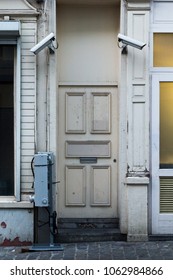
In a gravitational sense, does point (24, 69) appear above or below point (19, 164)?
above

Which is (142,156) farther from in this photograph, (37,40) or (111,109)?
(37,40)

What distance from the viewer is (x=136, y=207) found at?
30.3 feet

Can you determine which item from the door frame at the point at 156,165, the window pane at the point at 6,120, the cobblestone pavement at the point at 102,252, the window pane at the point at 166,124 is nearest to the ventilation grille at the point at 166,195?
the door frame at the point at 156,165

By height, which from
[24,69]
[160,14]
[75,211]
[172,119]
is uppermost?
[160,14]

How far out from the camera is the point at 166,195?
9461 mm

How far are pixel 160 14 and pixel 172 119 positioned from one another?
169cm

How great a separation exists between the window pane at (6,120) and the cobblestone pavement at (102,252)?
113 cm

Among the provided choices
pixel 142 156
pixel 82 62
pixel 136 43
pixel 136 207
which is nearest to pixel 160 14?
pixel 136 43

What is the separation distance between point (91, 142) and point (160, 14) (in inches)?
92.7

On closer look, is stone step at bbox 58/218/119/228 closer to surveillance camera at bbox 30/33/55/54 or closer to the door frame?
the door frame

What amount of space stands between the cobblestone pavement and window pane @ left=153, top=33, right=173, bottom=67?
287 cm

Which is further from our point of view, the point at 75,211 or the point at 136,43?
the point at 75,211

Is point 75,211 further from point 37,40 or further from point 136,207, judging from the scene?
point 37,40

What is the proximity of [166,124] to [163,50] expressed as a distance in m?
1.20
